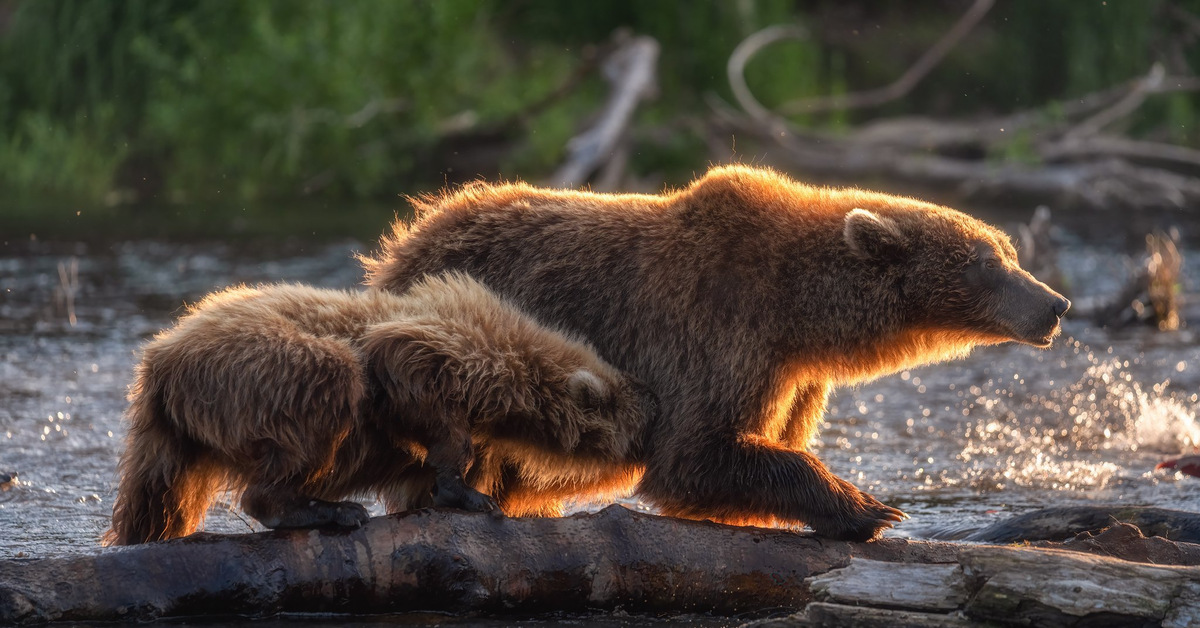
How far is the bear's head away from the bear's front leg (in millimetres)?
846

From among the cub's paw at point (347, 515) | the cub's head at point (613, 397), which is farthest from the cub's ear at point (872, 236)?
the cub's paw at point (347, 515)

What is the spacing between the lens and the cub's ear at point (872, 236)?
16.7ft

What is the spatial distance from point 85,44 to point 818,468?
16.5 metres

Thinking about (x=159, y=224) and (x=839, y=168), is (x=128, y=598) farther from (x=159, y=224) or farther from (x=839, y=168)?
(x=839, y=168)

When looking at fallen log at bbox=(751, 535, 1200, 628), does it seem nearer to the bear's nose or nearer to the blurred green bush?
the bear's nose

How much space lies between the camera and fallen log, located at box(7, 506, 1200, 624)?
4102 mm

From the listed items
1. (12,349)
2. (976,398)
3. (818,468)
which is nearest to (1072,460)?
(976,398)

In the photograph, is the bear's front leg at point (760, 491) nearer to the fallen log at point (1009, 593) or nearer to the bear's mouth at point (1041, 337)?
the fallen log at point (1009, 593)

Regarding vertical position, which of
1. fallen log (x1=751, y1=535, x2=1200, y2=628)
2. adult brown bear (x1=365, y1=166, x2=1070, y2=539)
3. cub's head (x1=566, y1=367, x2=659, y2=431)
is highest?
adult brown bear (x1=365, y1=166, x2=1070, y2=539)

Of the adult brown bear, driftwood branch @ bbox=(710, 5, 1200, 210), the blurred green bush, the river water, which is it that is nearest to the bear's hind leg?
the adult brown bear

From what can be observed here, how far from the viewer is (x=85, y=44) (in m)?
18.8

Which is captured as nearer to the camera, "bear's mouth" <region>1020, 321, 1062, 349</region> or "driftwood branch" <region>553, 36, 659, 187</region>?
"bear's mouth" <region>1020, 321, 1062, 349</region>

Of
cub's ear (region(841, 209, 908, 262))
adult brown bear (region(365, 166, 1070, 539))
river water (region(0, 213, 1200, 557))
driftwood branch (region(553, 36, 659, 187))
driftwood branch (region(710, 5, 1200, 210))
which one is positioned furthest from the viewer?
driftwood branch (region(710, 5, 1200, 210))

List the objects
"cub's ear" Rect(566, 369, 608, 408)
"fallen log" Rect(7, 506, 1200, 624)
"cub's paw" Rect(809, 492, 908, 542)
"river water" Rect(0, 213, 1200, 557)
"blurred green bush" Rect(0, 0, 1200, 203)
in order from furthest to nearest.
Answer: "blurred green bush" Rect(0, 0, 1200, 203), "river water" Rect(0, 213, 1200, 557), "cub's ear" Rect(566, 369, 608, 408), "cub's paw" Rect(809, 492, 908, 542), "fallen log" Rect(7, 506, 1200, 624)
